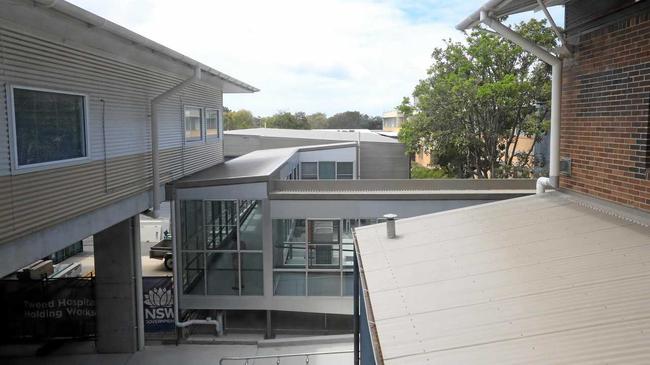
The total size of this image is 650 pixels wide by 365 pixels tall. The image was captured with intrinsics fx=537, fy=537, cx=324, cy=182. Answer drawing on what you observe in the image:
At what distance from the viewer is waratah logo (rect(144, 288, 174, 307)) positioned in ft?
40.4

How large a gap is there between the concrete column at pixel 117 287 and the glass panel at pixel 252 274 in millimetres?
2363

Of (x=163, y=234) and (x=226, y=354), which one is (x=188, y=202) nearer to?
(x=226, y=354)

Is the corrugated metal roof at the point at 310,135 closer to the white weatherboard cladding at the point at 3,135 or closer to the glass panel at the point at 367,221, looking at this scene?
the glass panel at the point at 367,221

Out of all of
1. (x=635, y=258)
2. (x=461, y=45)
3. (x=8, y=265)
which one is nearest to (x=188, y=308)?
(x=8, y=265)

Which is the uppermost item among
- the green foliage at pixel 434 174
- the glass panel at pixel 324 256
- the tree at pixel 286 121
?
the tree at pixel 286 121

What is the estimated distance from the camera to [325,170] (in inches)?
976

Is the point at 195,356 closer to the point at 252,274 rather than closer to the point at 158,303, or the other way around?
the point at 158,303

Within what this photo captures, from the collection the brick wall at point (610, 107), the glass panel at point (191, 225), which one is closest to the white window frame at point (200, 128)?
the glass panel at point (191, 225)

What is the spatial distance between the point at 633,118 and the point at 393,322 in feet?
11.3

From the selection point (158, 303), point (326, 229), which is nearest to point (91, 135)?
point (158, 303)

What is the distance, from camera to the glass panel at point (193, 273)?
12691 millimetres

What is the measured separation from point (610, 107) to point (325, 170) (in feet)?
63.0

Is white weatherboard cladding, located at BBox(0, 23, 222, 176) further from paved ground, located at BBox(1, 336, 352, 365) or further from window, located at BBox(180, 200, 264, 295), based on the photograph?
paved ground, located at BBox(1, 336, 352, 365)

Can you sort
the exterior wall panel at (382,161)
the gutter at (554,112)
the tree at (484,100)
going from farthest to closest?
the exterior wall panel at (382,161) → the tree at (484,100) → the gutter at (554,112)
